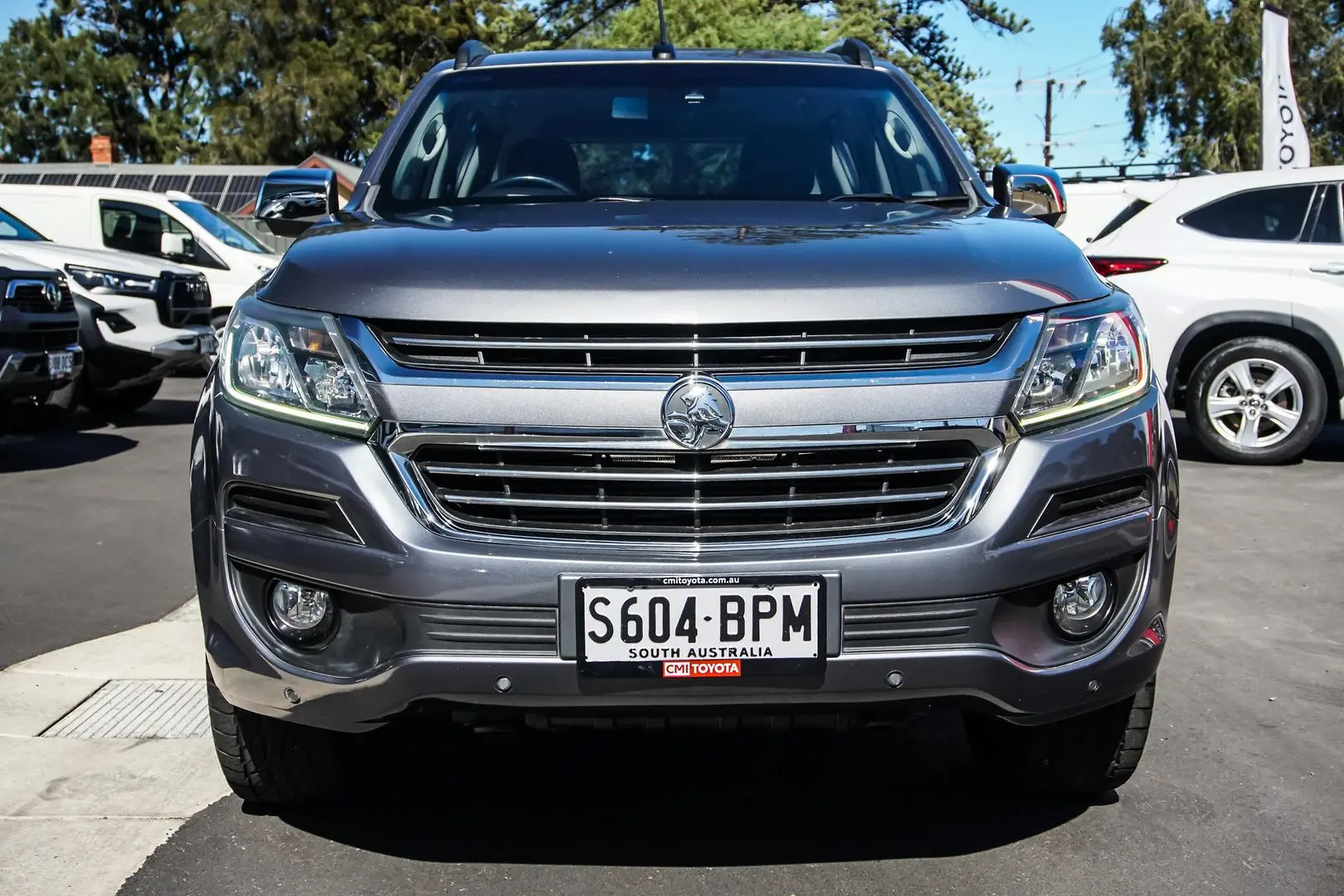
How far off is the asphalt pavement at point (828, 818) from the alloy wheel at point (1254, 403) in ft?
14.7

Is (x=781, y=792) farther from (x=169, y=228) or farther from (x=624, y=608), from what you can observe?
(x=169, y=228)

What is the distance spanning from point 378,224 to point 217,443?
0.74 m

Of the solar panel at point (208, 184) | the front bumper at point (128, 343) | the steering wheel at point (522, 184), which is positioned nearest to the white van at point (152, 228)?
the front bumper at point (128, 343)

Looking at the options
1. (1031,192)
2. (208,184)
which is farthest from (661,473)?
(208,184)

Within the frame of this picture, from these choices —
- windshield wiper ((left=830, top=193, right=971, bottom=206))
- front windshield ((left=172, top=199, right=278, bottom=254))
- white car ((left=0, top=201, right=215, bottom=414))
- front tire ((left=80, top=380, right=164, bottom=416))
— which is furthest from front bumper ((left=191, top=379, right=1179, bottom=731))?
front windshield ((left=172, top=199, right=278, bottom=254))

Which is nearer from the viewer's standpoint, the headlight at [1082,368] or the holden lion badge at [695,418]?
the holden lion badge at [695,418]

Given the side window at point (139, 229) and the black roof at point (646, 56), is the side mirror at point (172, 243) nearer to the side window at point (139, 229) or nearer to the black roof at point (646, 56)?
the side window at point (139, 229)

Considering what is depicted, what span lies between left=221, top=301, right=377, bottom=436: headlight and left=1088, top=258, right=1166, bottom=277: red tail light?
731 cm

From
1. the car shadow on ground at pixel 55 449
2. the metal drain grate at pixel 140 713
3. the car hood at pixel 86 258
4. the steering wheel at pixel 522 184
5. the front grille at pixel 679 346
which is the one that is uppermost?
the steering wheel at pixel 522 184

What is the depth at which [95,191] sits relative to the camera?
1472 cm

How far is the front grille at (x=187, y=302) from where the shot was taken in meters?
11.8

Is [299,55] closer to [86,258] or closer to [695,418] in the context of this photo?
[86,258]

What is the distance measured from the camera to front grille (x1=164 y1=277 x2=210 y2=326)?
11.8 meters

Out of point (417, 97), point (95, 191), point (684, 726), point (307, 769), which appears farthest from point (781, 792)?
point (95, 191)
